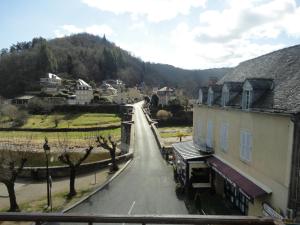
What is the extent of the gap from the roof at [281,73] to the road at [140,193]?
308 inches

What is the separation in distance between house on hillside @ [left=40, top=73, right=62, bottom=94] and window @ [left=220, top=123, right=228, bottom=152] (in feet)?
305

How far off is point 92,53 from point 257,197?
494ft

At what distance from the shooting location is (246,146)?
53.0 feet

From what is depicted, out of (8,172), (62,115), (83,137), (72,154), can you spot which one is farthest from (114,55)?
A: (8,172)

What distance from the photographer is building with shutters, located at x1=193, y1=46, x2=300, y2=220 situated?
12.2 meters

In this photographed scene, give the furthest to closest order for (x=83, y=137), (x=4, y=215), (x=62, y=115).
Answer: (x=62, y=115) < (x=83, y=137) < (x=4, y=215)

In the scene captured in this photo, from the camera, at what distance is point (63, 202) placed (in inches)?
812

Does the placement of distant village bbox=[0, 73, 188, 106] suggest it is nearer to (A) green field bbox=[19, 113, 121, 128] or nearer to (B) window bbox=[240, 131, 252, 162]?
(A) green field bbox=[19, 113, 121, 128]

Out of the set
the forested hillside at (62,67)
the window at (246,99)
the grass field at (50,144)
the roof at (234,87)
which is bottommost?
the grass field at (50,144)

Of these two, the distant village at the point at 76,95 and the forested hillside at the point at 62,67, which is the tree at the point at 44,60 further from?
the distant village at the point at 76,95

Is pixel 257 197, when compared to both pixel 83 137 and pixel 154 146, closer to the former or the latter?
pixel 154 146

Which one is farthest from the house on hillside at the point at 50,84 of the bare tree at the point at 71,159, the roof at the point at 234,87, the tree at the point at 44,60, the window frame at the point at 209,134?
the roof at the point at 234,87

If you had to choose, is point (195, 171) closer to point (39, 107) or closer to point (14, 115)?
point (14, 115)

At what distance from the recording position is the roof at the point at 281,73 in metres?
13.2
